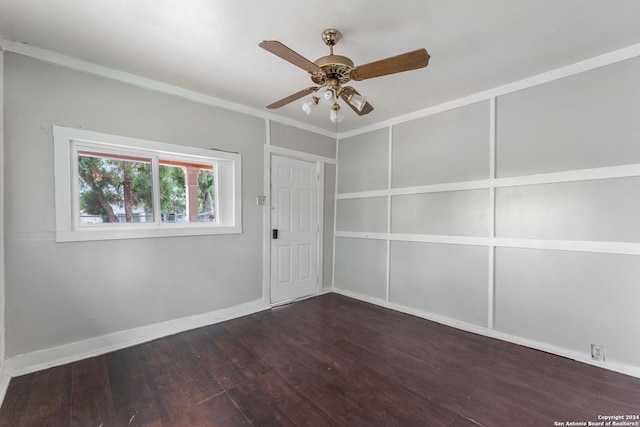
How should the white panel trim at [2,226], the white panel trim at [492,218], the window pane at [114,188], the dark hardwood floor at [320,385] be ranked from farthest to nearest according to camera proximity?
the white panel trim at [492,218] → the window pane at [114,188] → the white panel trim at [2,226] → the dark hardwood floor at [320,385]

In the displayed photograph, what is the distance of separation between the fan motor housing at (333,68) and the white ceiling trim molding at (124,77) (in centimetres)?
174

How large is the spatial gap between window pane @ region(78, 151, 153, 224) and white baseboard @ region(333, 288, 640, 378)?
10.1 ft

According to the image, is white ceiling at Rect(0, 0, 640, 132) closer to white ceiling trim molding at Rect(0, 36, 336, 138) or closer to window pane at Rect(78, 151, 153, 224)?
white ceiling trim molding at Rect(0, 36, 336, 138)

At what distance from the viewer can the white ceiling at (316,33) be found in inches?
67.3

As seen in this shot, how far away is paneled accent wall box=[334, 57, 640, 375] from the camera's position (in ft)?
7.12

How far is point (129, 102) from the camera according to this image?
257 cm

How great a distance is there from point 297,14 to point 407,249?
2.79 metres

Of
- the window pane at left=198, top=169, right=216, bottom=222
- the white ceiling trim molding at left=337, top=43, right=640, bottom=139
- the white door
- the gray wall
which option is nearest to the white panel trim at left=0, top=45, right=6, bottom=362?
the gray wall

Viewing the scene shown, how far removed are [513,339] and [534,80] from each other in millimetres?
2522

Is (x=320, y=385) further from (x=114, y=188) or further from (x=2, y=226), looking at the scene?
(x=2, y=226)

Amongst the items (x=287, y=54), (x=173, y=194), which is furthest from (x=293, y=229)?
(x=287, y=54)

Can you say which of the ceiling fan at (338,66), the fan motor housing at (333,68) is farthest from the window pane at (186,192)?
the fan motor housing at (333,68)

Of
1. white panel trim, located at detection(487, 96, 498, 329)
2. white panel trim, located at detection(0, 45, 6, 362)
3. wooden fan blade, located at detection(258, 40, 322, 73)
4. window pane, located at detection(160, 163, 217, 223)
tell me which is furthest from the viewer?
window pane, located at detection(160, 163, 217, 223)

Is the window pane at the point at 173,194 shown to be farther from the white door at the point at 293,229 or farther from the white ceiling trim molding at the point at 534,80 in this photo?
the white ceiling trim molding at the point at 534,80
